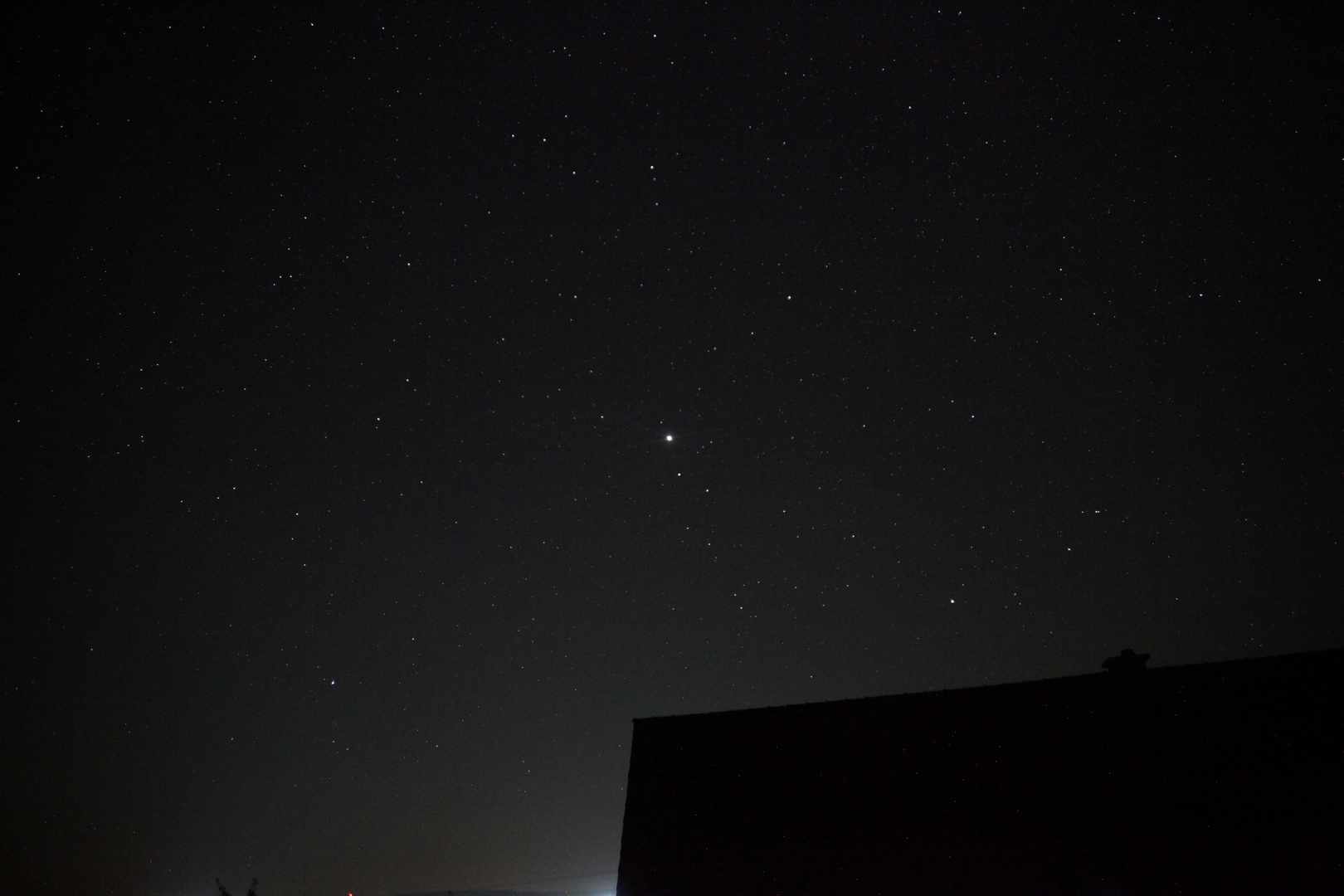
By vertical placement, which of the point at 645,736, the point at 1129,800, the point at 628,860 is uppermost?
the point at 645,736

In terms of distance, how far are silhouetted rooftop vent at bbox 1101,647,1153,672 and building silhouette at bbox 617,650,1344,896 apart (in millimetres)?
47

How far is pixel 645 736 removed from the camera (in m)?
17.2

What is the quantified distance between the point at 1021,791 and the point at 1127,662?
9.48ft

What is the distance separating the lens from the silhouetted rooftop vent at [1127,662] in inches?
528

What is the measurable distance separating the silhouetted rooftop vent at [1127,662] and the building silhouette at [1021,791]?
0.05 metres

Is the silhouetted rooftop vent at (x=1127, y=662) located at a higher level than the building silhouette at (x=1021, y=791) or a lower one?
higher

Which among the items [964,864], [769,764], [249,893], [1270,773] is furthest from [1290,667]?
[249,893]

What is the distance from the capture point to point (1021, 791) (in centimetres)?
1319

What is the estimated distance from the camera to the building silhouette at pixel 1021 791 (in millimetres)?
11586

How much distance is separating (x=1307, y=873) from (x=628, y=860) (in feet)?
35.8

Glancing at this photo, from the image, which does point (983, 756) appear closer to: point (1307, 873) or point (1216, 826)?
point (1216, 826)

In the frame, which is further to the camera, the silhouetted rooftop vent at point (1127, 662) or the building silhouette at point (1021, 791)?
the silhouetted rooftop vent at point (1127, 662)

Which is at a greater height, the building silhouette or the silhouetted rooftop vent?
the silhouetted rooftop vent

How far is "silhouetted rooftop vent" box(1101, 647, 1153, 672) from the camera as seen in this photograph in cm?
1342
